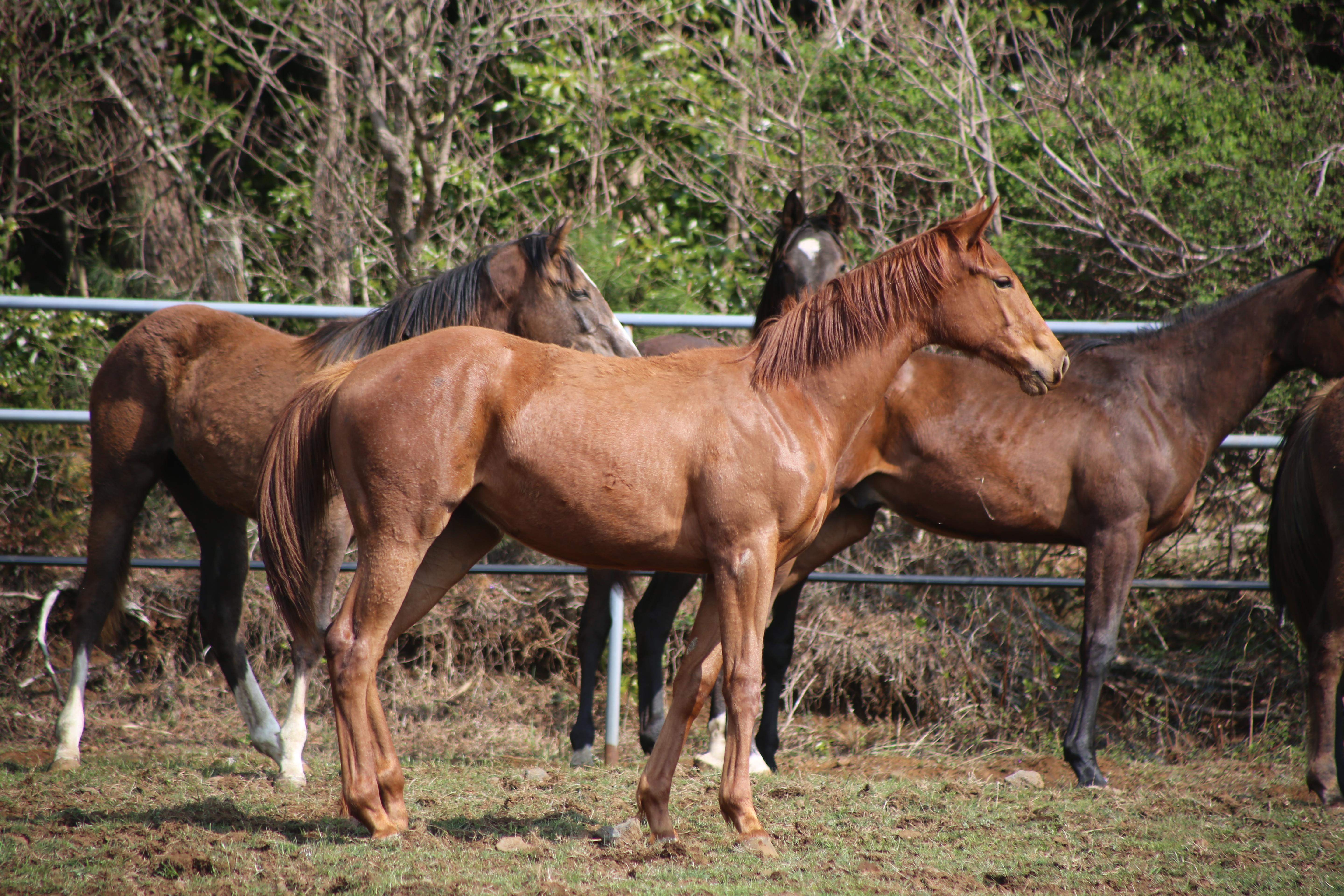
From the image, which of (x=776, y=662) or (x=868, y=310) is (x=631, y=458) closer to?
(x=868, y=310)

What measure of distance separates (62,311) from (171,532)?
1639 mm

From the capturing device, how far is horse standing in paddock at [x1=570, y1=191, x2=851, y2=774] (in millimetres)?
4879

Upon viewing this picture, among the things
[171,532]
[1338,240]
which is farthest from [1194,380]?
[171,532]

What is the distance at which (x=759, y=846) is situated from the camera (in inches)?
126

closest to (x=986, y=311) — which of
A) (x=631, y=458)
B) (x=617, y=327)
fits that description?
(x=631, y=458)

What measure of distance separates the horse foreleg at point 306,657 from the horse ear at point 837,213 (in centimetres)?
291

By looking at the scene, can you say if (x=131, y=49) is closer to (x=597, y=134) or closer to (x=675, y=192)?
(x=597, y=134)

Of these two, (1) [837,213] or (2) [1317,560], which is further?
(1) [837,213]

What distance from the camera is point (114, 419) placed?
181 inches

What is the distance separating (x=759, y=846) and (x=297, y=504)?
1758mm

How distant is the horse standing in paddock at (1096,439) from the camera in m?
4.57

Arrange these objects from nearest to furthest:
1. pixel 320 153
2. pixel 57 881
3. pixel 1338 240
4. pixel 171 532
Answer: pixel 57 881
pixel 1338 240
pixel 171 532
pixel 320 153

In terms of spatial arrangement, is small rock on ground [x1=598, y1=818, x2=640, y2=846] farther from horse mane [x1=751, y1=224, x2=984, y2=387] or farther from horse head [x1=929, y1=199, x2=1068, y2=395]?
horse head [x1=929, y1=199, x2=1068, y2=395]

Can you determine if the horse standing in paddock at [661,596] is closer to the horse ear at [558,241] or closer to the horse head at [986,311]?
the horse ear at [558,241]
